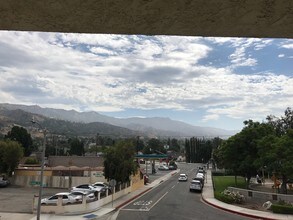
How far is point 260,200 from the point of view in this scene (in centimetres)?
3353

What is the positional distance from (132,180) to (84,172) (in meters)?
7.67

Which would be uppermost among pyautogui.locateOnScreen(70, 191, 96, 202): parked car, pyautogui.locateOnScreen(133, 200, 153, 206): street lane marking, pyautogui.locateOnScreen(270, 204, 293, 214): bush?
pyautogui.locateOnScreen(70, 191, 96, 202): parked car

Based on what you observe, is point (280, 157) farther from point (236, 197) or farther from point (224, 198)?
point (224, 198)

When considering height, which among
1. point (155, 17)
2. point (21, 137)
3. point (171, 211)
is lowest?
point (171, 211)

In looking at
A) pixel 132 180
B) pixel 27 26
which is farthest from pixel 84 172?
pixel 27 26

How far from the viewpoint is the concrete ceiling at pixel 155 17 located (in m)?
4.74

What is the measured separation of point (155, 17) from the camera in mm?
5090

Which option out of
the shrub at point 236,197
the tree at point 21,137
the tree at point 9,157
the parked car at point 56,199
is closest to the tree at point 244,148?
the shrub at point 236,197

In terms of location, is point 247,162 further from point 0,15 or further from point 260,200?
point 0,15

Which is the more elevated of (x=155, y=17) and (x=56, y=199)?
(x=155, y=17)

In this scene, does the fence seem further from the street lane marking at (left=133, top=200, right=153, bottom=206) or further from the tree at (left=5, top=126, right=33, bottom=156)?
the tree at (left=5, top=126, right=33, bottom=156)

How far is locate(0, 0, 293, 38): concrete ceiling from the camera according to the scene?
15.5 ft

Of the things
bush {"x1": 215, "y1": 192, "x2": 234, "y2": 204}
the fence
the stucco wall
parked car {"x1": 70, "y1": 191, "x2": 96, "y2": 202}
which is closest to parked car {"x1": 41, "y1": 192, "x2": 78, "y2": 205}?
parked car {"x1": 70, "y1": 191, "x2": 96, "y2": 202}

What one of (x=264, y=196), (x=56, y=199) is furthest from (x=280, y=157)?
(x=56, y=199)
